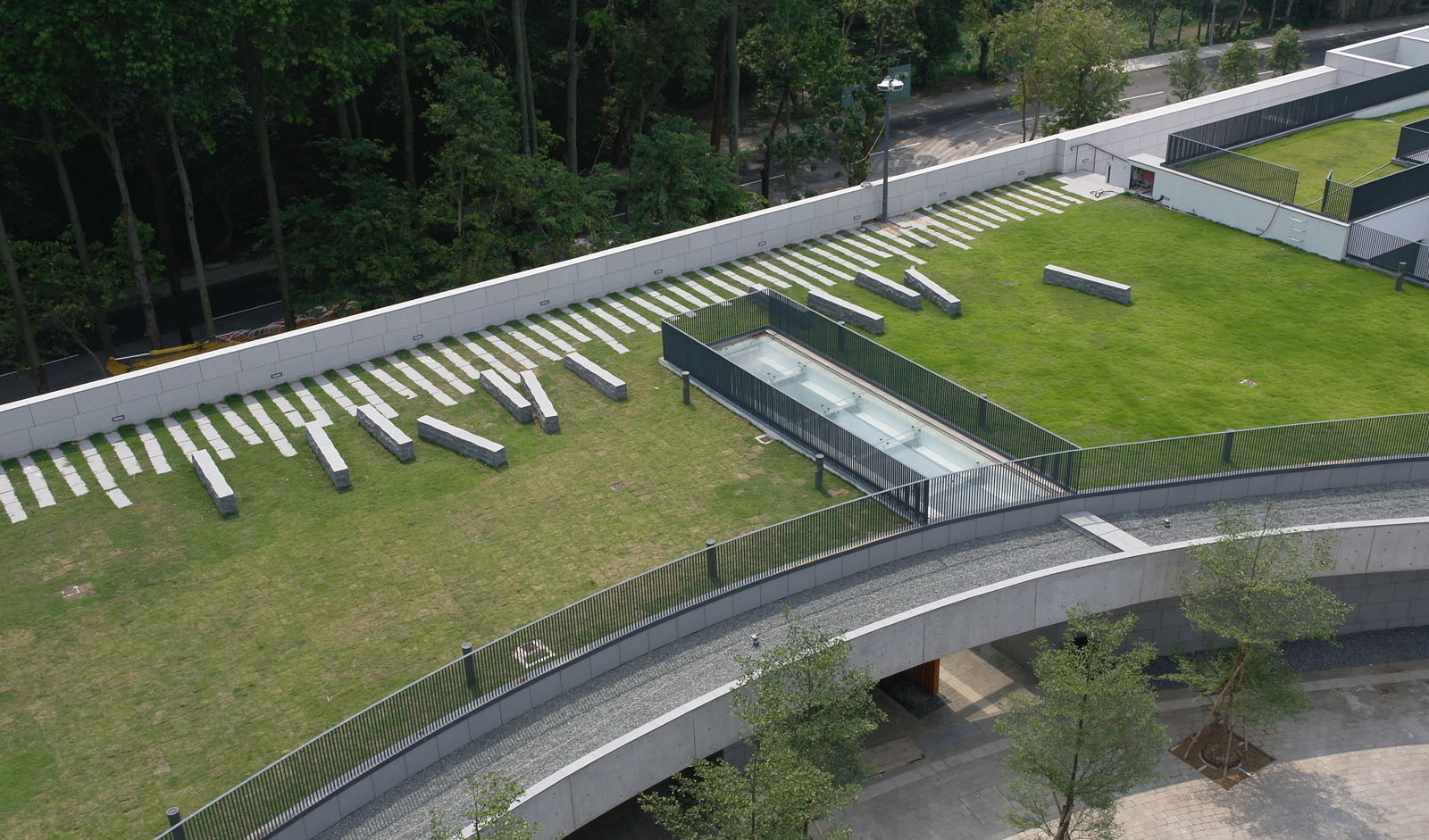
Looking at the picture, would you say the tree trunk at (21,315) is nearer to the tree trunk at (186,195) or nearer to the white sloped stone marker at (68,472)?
the tree trunk at (186,195)

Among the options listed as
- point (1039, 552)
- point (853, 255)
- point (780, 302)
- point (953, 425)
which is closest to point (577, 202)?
point (853, 255)

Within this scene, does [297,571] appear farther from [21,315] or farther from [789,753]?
[21,315]

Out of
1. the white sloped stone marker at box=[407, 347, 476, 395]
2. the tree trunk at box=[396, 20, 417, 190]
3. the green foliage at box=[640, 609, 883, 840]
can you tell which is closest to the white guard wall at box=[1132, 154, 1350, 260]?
the white sloped stone marker at box=[407, 347, 476, 395]

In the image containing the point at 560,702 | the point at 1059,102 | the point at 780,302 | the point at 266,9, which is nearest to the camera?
the point at 560,702

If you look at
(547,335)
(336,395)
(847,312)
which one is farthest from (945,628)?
(336,395)

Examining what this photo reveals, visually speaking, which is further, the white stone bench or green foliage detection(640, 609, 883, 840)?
the white stone bench

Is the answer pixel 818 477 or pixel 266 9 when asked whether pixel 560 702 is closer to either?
pixel 818 477

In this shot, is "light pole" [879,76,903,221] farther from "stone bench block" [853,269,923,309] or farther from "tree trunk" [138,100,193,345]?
"tree trunk" [138,100,193,345]

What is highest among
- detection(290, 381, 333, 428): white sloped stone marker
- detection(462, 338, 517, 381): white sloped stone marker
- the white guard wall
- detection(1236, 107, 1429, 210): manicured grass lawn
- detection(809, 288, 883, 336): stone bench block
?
detection(1236, 107, 1429, 210): manicured grass lawn
